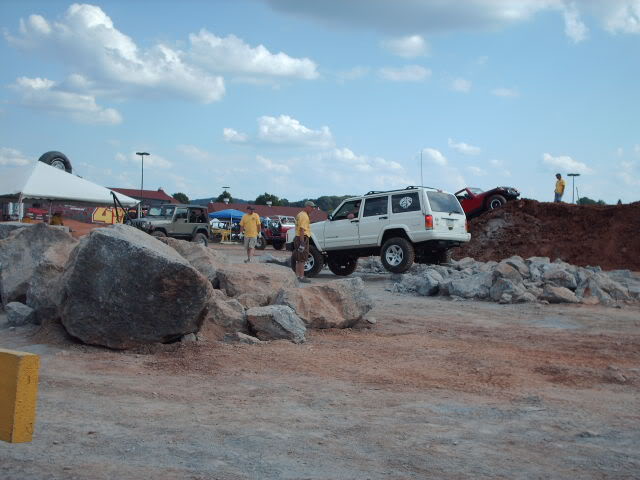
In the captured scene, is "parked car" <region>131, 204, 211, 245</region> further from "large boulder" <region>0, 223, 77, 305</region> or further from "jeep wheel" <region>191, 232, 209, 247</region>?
"large boulder" <region>0, 223, 77, 305</region>

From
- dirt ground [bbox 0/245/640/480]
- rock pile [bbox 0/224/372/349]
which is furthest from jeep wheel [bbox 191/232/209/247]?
dirt ground [bbox 0/245/640/480]

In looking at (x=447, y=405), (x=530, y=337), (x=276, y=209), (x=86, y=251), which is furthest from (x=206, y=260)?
(x=276, y=209)

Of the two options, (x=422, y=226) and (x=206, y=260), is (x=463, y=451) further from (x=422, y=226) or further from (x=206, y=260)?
(x=422, y=226)

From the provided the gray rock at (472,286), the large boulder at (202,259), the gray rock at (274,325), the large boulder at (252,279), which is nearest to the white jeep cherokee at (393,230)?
the gray rock at (472,286)

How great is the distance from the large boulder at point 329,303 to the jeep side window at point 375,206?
749 cm

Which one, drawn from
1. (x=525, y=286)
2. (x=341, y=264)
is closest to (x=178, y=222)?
(x=341, y=264)

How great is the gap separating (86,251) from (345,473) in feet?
13.8

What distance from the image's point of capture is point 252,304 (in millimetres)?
9078

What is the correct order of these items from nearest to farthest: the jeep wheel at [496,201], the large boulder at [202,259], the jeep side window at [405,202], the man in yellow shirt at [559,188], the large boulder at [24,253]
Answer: the large boulder at [24,253] < the large boulder at [202,259] < the jeep side window at [405,202] < the jeep wheel at [496,201] < the man in yellow shirt at [559,188]

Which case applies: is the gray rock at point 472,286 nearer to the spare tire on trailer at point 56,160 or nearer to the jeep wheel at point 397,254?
the jeep wheel at point 397,254

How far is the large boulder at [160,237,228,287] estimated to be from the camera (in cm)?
962

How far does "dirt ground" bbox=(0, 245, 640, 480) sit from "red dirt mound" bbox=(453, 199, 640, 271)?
58.4 ft

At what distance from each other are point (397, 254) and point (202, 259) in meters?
7.46

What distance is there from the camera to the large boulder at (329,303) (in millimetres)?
8812
